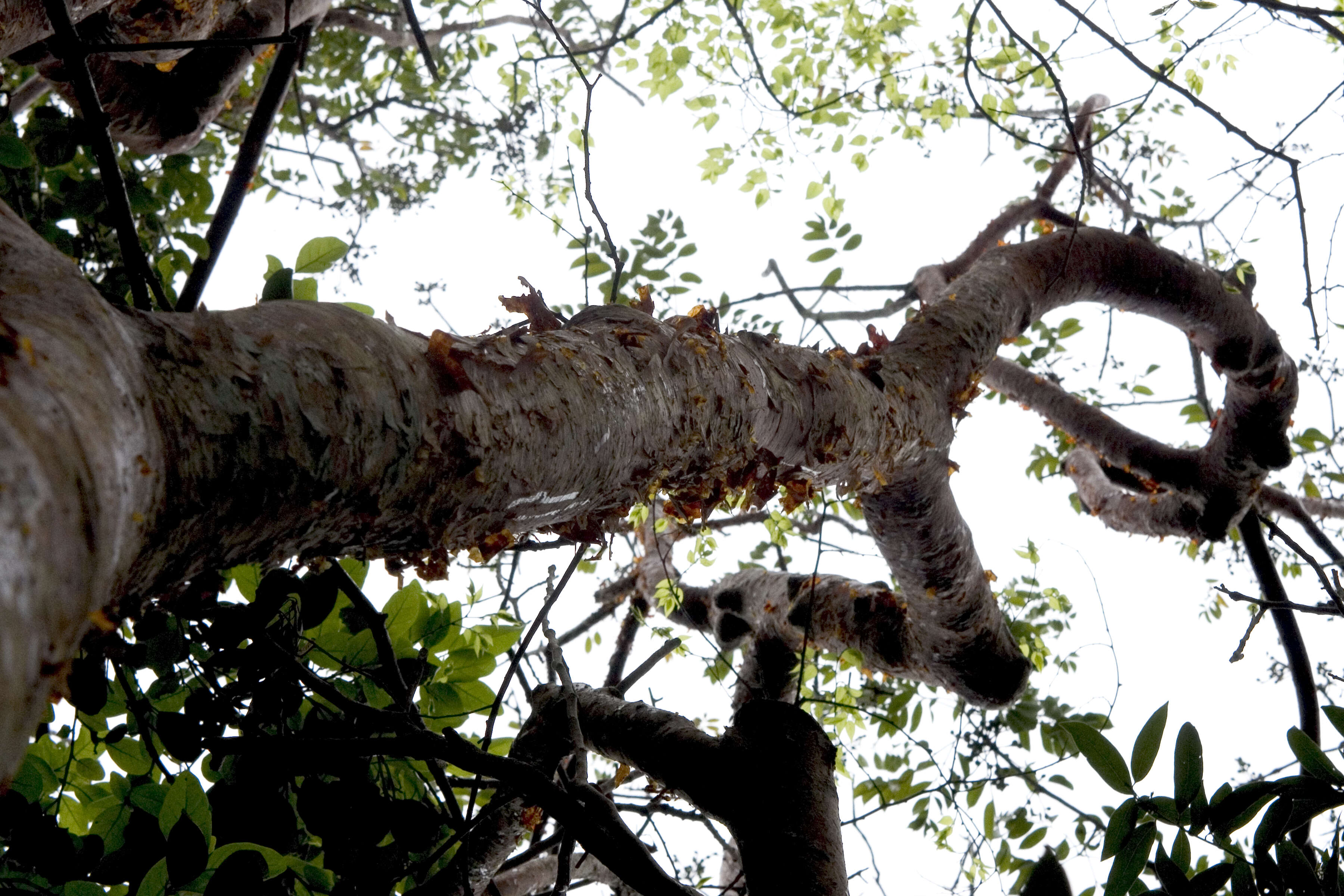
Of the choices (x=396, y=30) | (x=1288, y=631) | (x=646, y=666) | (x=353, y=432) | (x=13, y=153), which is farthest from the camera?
(x=396, y=30)

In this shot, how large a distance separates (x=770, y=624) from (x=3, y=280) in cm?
227

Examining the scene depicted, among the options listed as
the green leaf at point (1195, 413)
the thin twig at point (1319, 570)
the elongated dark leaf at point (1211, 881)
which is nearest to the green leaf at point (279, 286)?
the elongated dark leaf at point (1211, 881)

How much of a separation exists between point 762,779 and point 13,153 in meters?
1.69

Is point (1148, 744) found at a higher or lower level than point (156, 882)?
higher

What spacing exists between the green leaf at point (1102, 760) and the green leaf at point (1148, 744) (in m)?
0.02

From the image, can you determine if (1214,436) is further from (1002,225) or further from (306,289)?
(306,289)

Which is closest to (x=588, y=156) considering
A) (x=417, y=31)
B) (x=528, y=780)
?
(x=417, y=31)

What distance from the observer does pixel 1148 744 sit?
1.02 meters

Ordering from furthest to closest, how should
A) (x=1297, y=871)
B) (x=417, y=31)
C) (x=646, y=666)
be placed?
(x=646, y=666), (x=417, y=31), (x=1297, y=871)

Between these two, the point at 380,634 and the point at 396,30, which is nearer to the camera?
the point at 380,634

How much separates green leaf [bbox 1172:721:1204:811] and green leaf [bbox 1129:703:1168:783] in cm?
2

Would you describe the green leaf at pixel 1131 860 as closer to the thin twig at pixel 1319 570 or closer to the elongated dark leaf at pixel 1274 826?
the elongated dark leaf at pixel 1274 826

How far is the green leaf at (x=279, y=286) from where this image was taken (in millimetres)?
1286

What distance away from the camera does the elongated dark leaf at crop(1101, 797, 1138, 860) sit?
1.01 m
